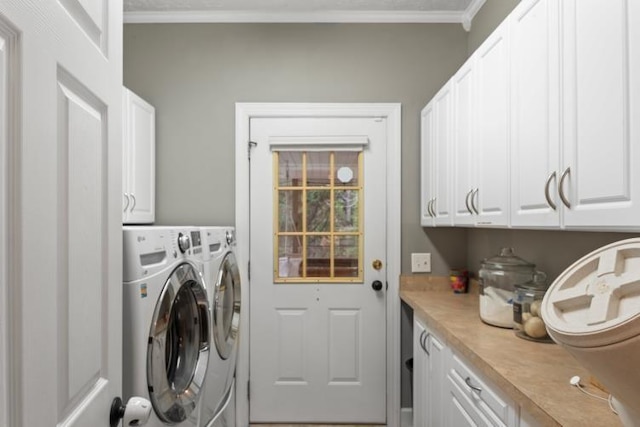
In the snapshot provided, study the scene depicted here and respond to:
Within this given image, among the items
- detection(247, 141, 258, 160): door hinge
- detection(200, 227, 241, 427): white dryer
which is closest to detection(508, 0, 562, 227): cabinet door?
detection(200, 227, 241, 427): white dryer

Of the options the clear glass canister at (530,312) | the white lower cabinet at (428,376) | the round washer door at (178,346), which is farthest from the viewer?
the white lower cabinet at (428,376)

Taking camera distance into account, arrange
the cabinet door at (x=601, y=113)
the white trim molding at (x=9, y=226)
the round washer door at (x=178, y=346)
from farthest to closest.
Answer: the round washer door at (x=178, y=346), the cabinet door at (x=601, y=113), the white trim molding at (x=9, y=226)

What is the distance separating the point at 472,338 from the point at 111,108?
4.45ft

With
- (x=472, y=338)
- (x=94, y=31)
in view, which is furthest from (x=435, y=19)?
(x=94, y=31)

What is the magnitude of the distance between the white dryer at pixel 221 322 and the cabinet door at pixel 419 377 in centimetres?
102

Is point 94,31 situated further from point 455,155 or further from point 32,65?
point 455,155

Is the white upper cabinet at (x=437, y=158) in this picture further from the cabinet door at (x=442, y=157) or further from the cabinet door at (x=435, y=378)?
the cabinet door at (x=435, y=378)

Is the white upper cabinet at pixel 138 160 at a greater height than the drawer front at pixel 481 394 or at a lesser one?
greater

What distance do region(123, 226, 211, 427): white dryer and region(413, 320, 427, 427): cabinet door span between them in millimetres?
1070

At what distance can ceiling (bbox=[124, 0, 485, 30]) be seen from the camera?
2326 mm

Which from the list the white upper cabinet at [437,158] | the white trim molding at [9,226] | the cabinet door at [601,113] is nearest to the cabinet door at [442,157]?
the white upper cabinet at [437,158]

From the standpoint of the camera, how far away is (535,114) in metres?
1.21

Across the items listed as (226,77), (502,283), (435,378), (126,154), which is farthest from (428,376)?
(226,77)

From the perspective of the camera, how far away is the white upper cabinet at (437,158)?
77.3 inches
